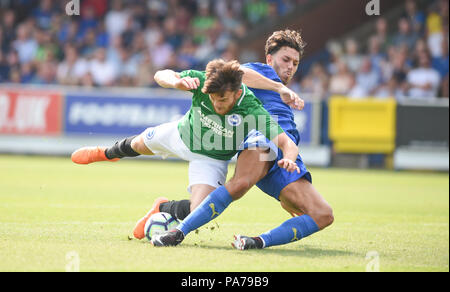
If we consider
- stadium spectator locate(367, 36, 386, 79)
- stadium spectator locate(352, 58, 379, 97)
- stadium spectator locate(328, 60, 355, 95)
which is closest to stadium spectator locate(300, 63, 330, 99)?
stadium spectator locate(328, 60, 355, 95)

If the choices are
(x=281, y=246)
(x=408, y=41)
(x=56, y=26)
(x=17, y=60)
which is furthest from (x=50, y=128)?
(x=281, y=246)

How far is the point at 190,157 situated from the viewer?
20.0 ft

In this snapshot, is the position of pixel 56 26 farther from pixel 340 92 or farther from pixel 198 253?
pixel 198 253

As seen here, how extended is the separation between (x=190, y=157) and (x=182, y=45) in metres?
13.6

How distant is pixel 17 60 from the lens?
1942 cm

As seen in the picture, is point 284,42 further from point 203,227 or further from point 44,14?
point 44,14

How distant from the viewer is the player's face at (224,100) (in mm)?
5527

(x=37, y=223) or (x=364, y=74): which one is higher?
(x=364, y=74)

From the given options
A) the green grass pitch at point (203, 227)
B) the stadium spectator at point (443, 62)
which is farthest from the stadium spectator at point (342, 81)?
the green grass pitch at point (203, 227)

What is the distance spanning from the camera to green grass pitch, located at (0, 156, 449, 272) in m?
5.08

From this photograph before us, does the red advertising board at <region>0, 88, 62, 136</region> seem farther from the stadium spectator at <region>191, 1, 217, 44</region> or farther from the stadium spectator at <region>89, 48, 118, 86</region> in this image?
the stadium spectator at <region>191, 1, 217, 44</region>

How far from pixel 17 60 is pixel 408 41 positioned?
995 centimetres

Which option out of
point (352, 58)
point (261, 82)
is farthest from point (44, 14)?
point (261, 82)

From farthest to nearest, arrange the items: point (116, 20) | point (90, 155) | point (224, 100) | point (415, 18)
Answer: point (116, 20) < point (415, 18) < point (90, 155) < point (224, 100)
